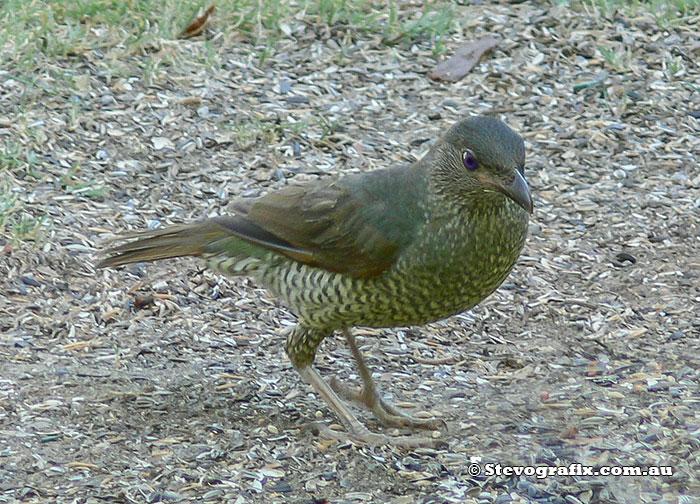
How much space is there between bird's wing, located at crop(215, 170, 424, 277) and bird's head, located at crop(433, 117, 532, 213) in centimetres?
17

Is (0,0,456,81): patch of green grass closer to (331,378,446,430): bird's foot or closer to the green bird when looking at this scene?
the green bird

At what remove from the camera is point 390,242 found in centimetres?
451

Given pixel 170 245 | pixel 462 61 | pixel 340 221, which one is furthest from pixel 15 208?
pixel 462 61

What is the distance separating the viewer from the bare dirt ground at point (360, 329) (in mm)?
4379

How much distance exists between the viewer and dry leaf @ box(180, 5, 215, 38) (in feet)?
24.7

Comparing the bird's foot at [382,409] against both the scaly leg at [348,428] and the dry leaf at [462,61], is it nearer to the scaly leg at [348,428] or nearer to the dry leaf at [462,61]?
the scaly leg at [348,428]

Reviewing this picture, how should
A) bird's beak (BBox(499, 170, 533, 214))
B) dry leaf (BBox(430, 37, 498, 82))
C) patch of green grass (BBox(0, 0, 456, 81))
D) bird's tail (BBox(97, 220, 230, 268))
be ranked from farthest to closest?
dry leaf (BBox(430, 37, 498, 82))
patch of green grass (BBox(0, 0, 456, 81))
bird's tail (BBox(97, 220, 230, 268))
bird's beak (BBox(499, 170, 533, 214))

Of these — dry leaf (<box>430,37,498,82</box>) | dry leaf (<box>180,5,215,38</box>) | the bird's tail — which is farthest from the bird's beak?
dry leaf (<box>180,5,215,38</box>)

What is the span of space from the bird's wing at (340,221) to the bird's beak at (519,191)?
44 centimetres

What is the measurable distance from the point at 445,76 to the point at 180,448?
3.83 metres

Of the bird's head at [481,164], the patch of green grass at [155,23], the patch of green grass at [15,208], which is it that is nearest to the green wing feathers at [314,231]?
the bird's head at [481,164]

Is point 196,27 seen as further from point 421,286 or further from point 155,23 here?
point 421,286

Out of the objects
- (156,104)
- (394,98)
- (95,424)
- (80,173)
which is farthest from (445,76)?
(95,424)

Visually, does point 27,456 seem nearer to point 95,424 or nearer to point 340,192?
point 95,424
